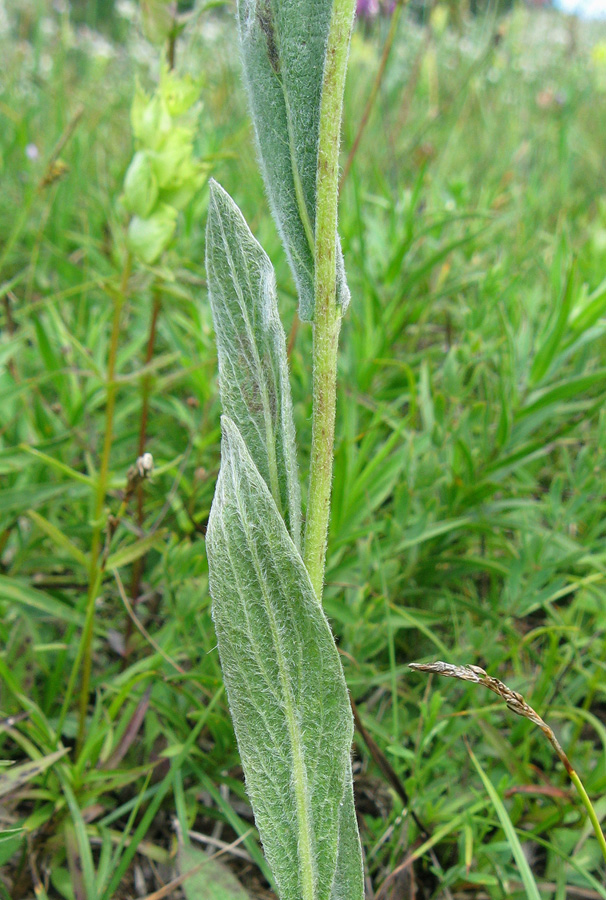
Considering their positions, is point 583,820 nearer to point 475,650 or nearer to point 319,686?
point 475,650

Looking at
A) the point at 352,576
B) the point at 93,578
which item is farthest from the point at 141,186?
the point at 352,576

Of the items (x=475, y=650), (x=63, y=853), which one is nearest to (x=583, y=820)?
(x=475, y=650)

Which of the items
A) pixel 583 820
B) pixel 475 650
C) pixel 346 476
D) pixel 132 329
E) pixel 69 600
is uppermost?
pixel 132 329

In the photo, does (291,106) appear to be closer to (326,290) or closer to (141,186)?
Answer: (326,290)

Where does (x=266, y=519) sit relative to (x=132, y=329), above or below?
below

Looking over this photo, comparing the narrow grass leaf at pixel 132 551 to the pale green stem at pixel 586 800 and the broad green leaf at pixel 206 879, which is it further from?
the pale green stem at pixel 586 800
